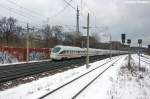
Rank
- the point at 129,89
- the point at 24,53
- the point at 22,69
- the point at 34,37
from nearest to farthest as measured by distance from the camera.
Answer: the point at 129,89 → the point at 22,69 → the point at 24,53 → the point at 34,37

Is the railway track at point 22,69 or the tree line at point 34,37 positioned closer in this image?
the railway track at point 22,69

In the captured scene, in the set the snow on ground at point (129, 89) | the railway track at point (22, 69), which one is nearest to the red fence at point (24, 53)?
the railway track at point (22, 69)

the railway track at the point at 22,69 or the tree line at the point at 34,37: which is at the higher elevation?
the tree line at the point at 34,37

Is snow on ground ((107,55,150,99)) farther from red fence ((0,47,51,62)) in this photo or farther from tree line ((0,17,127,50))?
tree line ((0,17,127,50))

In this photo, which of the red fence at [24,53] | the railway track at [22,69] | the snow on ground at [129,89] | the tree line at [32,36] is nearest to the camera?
the snow on ground at [129,89]

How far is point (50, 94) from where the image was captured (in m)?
12.5

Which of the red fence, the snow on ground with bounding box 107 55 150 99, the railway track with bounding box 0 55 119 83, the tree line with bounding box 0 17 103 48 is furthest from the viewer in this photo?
the tree line with bounding box 0 17 103 48

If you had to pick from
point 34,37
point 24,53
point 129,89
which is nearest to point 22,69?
point 129,89

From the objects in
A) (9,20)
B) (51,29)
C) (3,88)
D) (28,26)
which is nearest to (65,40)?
(51,29)

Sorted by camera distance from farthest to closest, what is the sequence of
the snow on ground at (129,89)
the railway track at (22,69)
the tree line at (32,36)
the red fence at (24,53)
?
the tree line at (32,36), the red fence at (24,53), the railway track at (22,69), the snow on ground at (129,89)

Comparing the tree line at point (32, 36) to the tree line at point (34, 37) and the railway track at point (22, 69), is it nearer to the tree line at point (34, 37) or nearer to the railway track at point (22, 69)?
the tree line at point (34, 37)

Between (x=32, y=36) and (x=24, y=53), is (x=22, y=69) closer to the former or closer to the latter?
(x=24, y=53)

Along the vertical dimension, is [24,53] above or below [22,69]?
above

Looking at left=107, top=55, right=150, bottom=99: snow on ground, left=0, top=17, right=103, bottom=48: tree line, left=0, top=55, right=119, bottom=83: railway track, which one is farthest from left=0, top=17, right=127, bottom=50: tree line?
left=107, top=55, right=150, bottom=99: snow on ground
